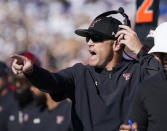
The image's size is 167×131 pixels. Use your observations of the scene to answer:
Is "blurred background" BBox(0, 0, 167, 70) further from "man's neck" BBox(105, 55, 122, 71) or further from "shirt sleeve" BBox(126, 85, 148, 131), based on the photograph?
"shirt sleeve" BBox(126, 85, 148, 131)

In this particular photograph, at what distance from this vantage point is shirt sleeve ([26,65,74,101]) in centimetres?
437

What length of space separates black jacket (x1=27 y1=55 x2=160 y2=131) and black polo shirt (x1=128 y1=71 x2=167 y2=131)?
0.66 metres

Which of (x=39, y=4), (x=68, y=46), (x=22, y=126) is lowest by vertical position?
(x=22, y=126)

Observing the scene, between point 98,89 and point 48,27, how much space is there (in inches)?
253

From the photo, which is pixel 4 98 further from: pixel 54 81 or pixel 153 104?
pixel 153 104

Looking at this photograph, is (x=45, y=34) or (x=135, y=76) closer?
(x=135, y=76)

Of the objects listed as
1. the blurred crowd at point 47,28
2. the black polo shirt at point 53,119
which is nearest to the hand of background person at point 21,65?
the black polo shirt at point 53,119

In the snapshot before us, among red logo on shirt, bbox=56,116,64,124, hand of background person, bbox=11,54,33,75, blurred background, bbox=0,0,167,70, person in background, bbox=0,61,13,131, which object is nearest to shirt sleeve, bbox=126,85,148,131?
hand of background person, bbox=11,54,33,75

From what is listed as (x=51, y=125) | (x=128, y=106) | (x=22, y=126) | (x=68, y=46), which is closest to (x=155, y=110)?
(x=128, y=106)

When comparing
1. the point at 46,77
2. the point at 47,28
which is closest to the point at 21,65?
the point at 46,77

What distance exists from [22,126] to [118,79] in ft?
11.1

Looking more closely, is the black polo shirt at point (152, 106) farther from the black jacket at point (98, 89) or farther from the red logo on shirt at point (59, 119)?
the red logo on shirt at point (59, 119)

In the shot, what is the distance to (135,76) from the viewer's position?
480 cm

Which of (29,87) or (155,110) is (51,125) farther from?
(155,110)
